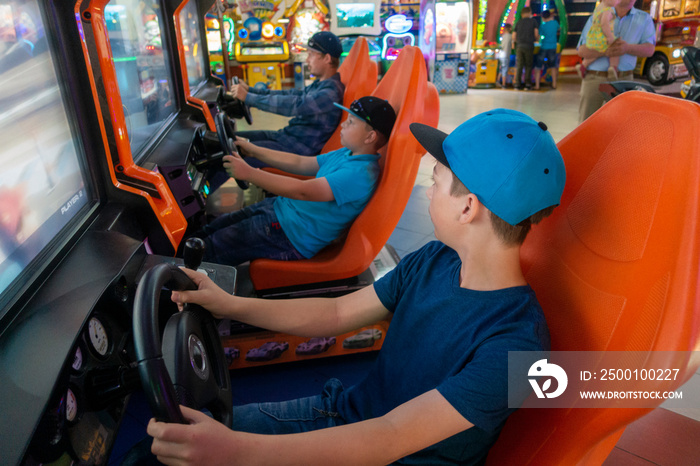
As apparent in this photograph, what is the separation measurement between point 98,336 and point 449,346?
0.70 metres

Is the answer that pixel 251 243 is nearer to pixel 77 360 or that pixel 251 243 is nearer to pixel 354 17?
pixel 77 360

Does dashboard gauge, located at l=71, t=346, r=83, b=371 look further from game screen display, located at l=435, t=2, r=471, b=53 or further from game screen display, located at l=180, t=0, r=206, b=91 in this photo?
game screen display, located at l=435, t=2, r=471, b=53

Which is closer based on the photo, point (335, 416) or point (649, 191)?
point (649, 191)

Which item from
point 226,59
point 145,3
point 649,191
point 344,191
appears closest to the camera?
point 649,191

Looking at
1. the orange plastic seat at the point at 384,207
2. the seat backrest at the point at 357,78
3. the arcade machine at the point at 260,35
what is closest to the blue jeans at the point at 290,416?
the orange plastic seat at the point at 384,207

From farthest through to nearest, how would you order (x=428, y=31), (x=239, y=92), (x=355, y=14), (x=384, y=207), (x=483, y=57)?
(x=483, y=57) < (x=428, y=31) < (x=355, y=14) < (x=239, y=92) < (x=384, y=207)

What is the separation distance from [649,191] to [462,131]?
349 millimetres

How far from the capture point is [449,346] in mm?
938

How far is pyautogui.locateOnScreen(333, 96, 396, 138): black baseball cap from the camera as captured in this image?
1984 mm

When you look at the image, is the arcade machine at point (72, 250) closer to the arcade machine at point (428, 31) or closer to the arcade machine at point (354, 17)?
the arcade machine at point (354, 17)

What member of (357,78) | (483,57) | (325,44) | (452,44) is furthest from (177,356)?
(483,57)

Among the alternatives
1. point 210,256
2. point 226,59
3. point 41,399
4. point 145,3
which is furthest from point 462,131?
point 226,59

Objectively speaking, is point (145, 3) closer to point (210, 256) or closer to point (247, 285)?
point (210, 256)

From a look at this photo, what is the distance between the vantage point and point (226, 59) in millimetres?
7797
